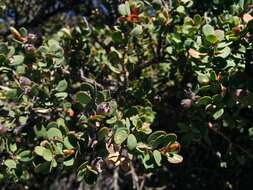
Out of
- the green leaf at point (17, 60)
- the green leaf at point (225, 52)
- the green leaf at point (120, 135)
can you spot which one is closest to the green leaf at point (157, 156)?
the green leaf at point (120, 135)

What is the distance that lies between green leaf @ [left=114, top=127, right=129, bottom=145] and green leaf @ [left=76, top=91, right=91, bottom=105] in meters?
0.16

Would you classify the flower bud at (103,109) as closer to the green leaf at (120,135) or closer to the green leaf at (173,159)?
the green leaf at (120,135)

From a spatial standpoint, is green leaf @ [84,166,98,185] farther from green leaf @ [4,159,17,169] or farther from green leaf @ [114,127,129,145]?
green leaf @ [4,159,17,169]

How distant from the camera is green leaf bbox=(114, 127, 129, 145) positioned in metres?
1.88

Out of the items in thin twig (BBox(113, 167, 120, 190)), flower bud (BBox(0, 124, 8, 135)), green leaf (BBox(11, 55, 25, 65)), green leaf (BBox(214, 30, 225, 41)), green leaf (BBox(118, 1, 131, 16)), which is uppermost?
green leaf (BBox(118, 1, 131, 16))

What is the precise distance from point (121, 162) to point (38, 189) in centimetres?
174

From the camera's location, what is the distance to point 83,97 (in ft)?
6.38

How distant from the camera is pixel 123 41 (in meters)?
2.44

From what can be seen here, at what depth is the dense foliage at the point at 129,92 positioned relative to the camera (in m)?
1.97

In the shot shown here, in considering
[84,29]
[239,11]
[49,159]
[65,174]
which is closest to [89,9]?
[84,29]

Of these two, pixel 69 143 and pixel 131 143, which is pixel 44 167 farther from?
pixel 131 143

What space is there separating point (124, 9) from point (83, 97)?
538mm

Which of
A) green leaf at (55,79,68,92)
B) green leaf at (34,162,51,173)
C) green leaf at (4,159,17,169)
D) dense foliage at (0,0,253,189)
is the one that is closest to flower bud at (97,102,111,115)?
dense foliage at (0,0,253,189)

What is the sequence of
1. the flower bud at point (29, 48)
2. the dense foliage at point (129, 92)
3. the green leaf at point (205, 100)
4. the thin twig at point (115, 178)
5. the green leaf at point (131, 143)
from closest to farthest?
the green leaf at point (131, 143) → the dense foliage at point (129, 92) → the green leaf at point (205, 100) → the flower bud at point (29, 48) → the thin twig at point (115, 178)
